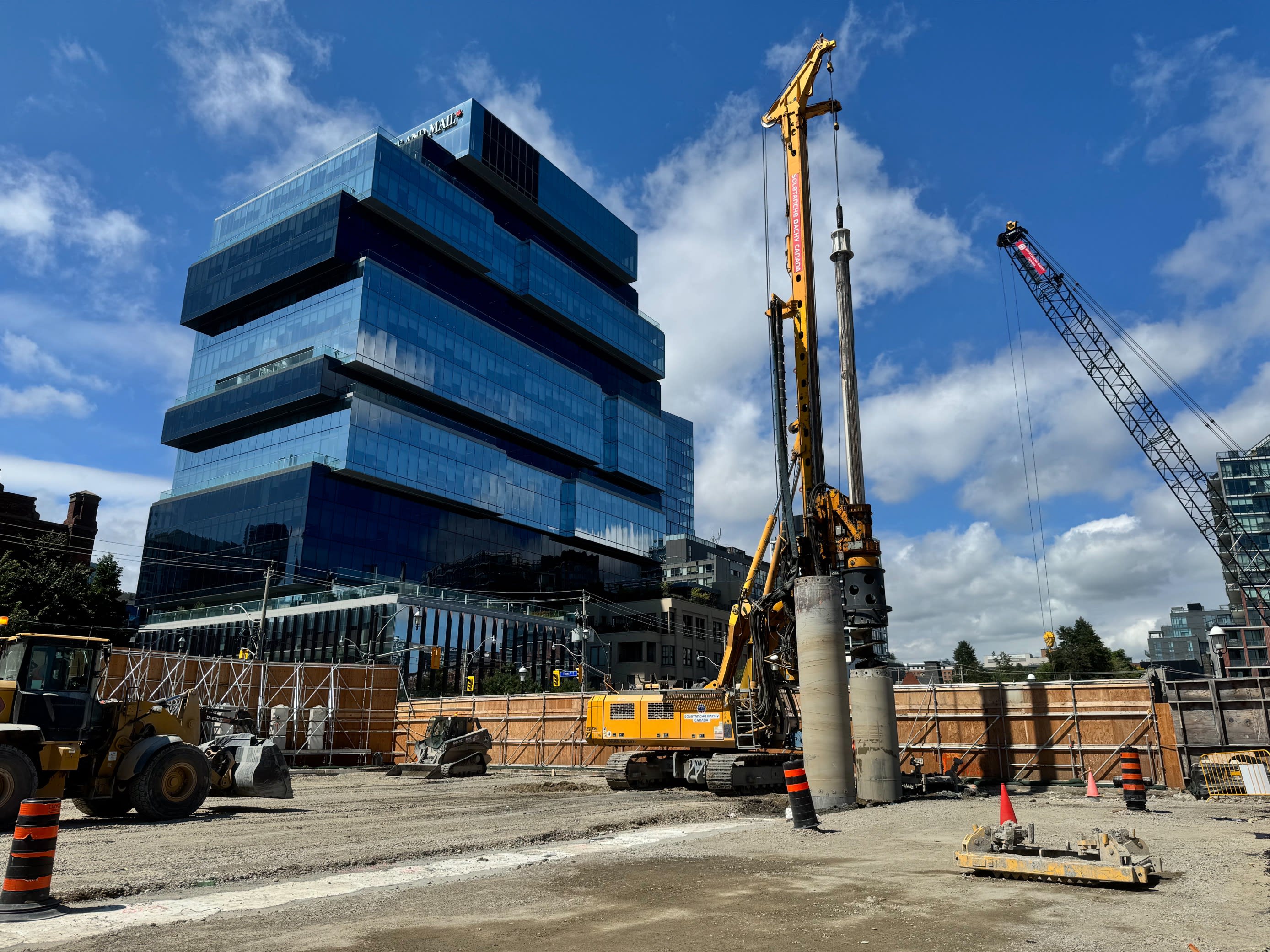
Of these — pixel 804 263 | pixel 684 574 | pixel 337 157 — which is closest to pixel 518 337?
pixel 337 157

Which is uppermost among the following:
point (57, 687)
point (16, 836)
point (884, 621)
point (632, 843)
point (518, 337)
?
point (518, 337)

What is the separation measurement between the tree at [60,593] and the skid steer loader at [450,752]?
21439 millimetres

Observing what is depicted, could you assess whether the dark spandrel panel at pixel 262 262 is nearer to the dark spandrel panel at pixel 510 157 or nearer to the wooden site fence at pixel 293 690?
the dark spandrel panel at pixel 510 157

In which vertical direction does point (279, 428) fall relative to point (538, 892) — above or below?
above

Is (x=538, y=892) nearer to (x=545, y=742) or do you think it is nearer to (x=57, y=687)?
(x=57, y=687)

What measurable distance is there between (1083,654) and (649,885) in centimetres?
9150

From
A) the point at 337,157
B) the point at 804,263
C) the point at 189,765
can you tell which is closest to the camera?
the point at 189,765

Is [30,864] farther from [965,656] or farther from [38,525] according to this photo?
[965,656]

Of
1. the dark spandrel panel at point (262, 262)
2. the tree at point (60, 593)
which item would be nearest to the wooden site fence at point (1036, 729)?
the tree at point (60, 593)

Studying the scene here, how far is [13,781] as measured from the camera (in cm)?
1461

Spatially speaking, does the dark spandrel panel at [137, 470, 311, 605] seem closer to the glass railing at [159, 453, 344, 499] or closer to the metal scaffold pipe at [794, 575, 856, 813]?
the glass railing at [159, 453, 344, 499]

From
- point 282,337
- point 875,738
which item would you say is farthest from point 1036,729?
point 282,337

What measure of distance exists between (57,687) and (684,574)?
376 ft

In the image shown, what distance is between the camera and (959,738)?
2650 cm
